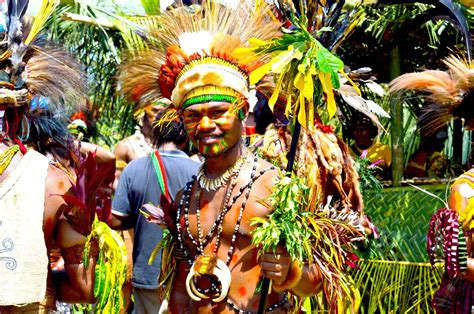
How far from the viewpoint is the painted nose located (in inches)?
160

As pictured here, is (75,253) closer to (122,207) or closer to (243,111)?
(243,111)

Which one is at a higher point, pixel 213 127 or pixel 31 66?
pixel 31 66

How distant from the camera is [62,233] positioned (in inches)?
154

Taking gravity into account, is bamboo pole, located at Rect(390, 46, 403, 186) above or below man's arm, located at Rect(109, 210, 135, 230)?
above

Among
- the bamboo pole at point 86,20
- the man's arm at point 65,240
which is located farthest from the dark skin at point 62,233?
the bamboo pole at point 86,20

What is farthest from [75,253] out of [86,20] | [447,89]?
[86,20]

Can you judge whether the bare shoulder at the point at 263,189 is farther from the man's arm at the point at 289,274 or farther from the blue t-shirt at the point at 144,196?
the blue t-shirt at the point at 144,196

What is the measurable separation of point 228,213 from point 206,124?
392 mm

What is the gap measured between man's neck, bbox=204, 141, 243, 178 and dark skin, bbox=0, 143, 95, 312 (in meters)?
0.64

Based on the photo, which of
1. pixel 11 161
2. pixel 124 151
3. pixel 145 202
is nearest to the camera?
pixel 11 161

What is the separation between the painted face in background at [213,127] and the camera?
13.4 feet

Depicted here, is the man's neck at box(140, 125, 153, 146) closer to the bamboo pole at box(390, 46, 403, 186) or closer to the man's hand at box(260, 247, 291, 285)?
the bamboo pole at box(390, 46, 403, 186)

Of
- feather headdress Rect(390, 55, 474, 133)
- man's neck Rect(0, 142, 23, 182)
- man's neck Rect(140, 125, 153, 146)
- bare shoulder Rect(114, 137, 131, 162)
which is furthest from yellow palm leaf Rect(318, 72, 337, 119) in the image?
bare shoulder Rect(114, 137, 131, 162)

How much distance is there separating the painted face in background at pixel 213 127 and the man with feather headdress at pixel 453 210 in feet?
4.87
